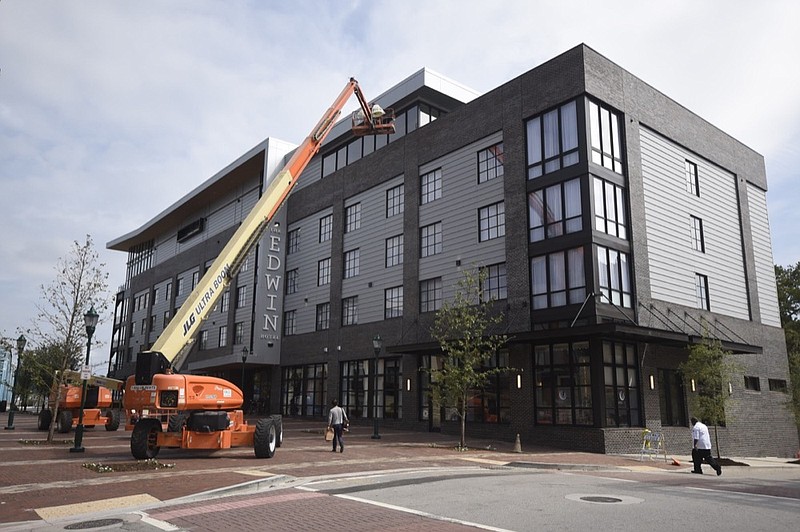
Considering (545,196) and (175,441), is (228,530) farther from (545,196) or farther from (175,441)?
(545,196)

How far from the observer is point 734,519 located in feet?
31.2

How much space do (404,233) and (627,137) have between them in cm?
1252

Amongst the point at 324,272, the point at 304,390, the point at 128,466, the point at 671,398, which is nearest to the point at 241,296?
the point at 324,272

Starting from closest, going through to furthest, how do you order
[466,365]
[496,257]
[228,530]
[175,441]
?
1. [228,530]
2. [175,441]
3. [466,365]
4. [496,257]

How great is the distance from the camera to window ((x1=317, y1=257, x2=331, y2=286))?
133 feet

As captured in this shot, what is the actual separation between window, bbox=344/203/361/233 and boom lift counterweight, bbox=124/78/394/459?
1819cm

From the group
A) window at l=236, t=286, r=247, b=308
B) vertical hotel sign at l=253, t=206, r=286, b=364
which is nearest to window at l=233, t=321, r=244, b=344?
window at l=236, t=286, r=247, b=308

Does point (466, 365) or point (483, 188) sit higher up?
point (483, 188)

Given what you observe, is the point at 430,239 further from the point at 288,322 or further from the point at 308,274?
the point at 288,322

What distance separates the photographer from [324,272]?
135 ft

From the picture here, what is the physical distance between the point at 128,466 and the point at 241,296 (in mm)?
32110

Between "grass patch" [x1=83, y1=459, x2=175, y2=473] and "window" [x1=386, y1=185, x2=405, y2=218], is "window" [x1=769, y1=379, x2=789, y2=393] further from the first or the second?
"grass patch" [x1=83, y1=459, x2=175, y2=473]

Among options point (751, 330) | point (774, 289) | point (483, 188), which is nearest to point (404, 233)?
point (483, 188)

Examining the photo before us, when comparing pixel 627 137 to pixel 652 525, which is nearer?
pixel 652 525
